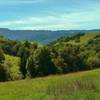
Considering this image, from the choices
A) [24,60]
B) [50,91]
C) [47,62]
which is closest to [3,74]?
[47,62]

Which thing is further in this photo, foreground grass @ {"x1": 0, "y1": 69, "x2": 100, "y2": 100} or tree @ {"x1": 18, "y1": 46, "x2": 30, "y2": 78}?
tree @ {"x1": 18, "y1": 46, "x2": 30, "y2": 78}

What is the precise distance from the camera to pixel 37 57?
7988 centimetres

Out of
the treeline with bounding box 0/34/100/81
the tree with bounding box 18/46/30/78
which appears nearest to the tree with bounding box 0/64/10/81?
the treeline with bounding box 0/34/100/81

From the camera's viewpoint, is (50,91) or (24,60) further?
(24,60)

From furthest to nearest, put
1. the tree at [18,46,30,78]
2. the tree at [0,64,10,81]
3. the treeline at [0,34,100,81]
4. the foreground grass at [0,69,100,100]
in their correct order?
the tree at [18,46,30,78] → the treeline at [0,34,100,81] → the tree at [0,64,10,81] → the foreground grass at [0,69,100,100]

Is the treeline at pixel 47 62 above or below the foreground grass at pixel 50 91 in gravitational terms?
below

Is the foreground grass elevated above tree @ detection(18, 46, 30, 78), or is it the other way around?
the foreground grass

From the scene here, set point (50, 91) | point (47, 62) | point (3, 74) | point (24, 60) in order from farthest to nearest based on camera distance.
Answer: point (24, 60) < point (47, 62) < point (3, 74) < point (50, 91)

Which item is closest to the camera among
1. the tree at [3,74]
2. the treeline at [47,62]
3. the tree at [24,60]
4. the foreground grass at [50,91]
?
the foreground grass at [50,91]

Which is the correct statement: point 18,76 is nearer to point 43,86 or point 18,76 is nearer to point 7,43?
point 43,86

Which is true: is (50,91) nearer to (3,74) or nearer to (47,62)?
(3,74)

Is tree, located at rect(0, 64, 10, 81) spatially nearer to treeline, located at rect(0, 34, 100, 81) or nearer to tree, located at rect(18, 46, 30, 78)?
treeline, located at rect(0, 34, 100, 81)

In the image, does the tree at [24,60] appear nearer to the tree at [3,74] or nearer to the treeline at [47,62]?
the treeline at [47,62]

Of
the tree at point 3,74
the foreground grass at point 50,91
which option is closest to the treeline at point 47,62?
the tree at point 3,74
